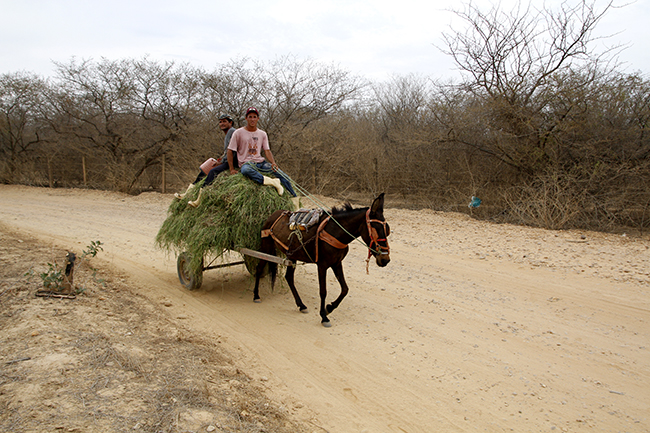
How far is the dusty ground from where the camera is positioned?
3.35m

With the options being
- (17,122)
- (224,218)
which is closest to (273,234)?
(224,218)

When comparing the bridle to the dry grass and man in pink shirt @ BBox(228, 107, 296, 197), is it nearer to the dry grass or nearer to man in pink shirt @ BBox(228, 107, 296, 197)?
man in pink shirt @ BBox(228, 107, 296, 197)

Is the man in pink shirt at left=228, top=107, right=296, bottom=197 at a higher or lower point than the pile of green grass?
higher

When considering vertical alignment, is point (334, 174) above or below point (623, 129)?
below

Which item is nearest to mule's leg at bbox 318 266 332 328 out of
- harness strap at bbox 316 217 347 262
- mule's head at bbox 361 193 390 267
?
harness strap at bbox 316 217 347 262

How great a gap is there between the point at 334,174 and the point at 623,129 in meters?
10.3

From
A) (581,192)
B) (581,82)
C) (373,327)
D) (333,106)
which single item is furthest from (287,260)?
(333,106)

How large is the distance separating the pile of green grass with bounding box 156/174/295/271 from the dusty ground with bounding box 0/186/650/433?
872mm

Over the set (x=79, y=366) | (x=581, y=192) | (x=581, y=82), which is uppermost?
(x=581, y=82)

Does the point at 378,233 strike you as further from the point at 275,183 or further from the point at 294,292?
the point at 275,183

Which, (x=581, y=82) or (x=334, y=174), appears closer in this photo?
(x=581, y=82)

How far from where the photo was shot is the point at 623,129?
12430 millimetres

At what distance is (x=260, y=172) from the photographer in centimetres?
657

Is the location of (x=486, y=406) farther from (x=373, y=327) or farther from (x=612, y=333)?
(x=612, y=333)
